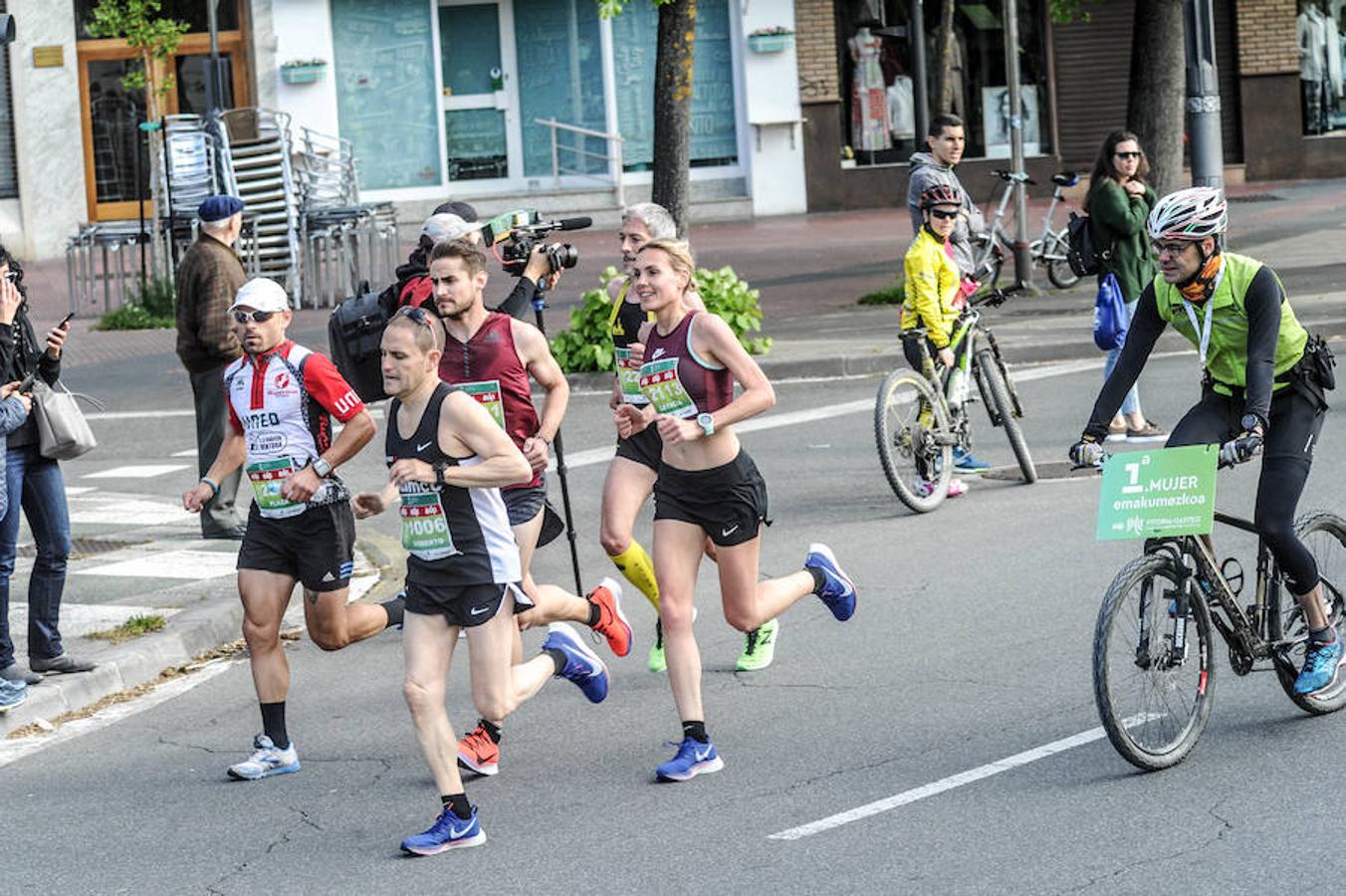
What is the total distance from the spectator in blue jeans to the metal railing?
23264 millimetres

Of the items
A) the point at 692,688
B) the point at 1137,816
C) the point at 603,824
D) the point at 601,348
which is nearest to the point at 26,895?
the point at 603,824

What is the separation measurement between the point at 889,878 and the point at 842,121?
27785 mm

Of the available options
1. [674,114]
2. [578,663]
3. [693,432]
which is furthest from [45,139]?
[693,432]

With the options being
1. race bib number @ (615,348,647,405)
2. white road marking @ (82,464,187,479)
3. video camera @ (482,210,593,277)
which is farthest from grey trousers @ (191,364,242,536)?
race bib number @ (615,348,647,405)

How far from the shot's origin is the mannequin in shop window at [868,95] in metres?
32.6

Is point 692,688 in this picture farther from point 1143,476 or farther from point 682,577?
point 1143,476

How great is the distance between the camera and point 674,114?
19094 mm

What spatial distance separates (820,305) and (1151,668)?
14.8 m

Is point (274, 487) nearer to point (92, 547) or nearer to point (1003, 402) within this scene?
point (92, 547)

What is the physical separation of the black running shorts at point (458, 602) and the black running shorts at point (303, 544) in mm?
851

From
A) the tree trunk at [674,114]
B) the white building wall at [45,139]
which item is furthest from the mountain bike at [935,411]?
the white building wall at [45,139]

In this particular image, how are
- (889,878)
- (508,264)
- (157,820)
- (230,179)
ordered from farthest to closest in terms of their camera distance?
(230,179) < (508,264) < (157,820) < (889,878)

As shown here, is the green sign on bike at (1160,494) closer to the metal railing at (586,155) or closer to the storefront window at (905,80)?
the metal railing at (586,155)

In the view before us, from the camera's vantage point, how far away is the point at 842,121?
108 feet
